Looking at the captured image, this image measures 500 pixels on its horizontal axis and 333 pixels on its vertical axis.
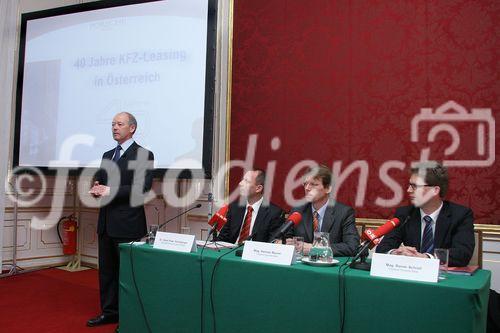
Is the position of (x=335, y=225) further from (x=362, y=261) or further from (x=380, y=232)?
(x=380, y=232)

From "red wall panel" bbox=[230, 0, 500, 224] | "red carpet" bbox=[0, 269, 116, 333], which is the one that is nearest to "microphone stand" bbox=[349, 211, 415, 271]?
"red wall panel" bbox=[230, 0, 500, 224]

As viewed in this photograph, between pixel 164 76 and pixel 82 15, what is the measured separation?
1.17 m

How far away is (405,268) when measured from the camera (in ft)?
5.64

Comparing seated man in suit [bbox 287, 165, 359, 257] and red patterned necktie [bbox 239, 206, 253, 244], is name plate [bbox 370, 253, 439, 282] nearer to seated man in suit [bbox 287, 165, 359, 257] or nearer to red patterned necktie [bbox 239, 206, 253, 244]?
seated man in suit [bbox 287, 165, 359, 257]

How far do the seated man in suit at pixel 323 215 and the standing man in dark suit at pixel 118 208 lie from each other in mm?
1112

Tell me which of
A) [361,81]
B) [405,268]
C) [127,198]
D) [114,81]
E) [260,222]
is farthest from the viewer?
[114,81]

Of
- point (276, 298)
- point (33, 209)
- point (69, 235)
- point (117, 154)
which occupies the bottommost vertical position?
point (69, 235)

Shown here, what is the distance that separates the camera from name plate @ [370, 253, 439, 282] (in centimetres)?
167

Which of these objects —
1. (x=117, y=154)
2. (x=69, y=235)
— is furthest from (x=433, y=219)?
(x=69, y=235)

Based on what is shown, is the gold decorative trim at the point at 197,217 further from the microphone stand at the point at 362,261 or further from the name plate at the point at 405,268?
the name plate at the point at 405,268

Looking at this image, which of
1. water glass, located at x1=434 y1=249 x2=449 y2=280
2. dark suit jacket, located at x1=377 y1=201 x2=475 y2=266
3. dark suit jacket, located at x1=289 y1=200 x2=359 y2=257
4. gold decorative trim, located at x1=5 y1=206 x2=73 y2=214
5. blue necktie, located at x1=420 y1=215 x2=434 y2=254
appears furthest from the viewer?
gold decorative trim, located at x1=5 y1=206 x2=73 y2=214

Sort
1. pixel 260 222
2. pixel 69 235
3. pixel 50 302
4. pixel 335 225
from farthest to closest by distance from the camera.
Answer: pixel 69 235, pixel 50 302, pixel 260 222, pixel 335 225

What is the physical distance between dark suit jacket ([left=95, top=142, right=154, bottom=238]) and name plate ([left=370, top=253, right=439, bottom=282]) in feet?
6.08

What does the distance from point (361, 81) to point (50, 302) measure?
310 cm
